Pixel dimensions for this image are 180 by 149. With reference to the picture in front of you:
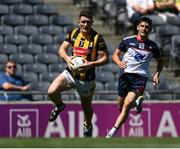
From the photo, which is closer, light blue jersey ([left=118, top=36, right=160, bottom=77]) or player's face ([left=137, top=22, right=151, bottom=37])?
player's face ([left=137, top=22, right=151, bottom=37])

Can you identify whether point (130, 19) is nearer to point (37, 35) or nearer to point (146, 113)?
point (37, 35)

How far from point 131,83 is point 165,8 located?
7.31 m

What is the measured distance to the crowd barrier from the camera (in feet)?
58.9

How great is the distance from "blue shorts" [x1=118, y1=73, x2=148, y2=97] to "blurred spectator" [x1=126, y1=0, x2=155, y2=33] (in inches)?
231

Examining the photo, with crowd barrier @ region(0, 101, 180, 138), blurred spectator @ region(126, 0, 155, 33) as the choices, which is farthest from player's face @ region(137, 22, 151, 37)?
blurred spectator @ region(126, 0, 155, 33)

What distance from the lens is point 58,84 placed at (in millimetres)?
15555

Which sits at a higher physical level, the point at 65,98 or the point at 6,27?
the point at 6,27

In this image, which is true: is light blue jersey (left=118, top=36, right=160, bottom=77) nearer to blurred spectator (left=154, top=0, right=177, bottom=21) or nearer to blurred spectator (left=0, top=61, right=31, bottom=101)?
blurred spectator (left=0, top=61, right=31, bottom=101)

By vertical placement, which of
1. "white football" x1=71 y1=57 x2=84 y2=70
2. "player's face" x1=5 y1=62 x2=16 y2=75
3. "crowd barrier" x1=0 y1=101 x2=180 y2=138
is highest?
"white football" x1=71 y1=57 x2=84 y2=70

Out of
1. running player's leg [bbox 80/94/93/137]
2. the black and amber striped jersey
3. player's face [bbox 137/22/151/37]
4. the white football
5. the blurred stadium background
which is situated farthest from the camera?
the blurred stadium background

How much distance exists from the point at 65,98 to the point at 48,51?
256 centimetres

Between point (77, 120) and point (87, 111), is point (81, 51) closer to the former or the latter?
point (87, 111)

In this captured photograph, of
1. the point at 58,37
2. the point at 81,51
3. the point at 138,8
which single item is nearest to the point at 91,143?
the point at 81,51

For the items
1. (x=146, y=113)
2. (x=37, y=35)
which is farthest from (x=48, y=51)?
(x=146, y=113)
